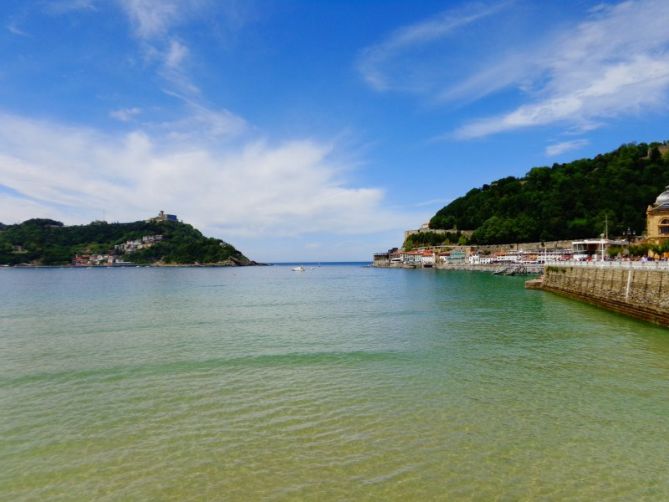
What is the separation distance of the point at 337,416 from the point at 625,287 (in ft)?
88.2

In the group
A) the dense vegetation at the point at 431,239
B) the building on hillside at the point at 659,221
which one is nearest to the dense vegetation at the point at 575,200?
the dense vegetation at the point at 431,239

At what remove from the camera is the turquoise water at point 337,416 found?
718cm

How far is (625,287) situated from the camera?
28.2 m

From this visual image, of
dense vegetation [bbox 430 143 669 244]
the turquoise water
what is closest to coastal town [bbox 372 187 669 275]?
dense vegetation [bbox 430 143 669 244]

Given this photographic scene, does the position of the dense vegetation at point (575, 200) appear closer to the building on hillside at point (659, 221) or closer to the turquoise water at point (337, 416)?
the building on hillside at point (659, 221)

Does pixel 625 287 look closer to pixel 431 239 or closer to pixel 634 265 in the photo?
pixel 634 265

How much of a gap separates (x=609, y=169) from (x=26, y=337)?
16865cm

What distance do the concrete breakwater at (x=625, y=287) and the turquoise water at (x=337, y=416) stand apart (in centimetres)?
345

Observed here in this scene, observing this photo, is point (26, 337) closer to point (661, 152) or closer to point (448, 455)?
point (448, 455)

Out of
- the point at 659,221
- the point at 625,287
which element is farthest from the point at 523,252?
the point at 625,287

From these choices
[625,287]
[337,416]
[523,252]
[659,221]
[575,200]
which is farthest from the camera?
[575,200]

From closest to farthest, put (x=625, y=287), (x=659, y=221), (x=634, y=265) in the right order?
1. (x=634, y=265)
2. (x=625, y=287)
3. (x=659, y=221)

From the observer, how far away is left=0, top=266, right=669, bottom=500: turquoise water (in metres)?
7.18

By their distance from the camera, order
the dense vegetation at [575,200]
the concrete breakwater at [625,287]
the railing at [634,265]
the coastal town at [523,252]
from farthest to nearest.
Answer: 1. the dense vegetation at [575,200]
2. the coastal town at [523,252]
3. the railing at [634,265]
4. the concrete breakwater at [625,287]
